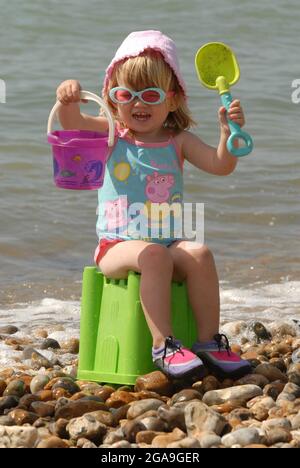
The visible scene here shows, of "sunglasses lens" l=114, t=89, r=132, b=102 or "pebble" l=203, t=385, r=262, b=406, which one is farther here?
"sunglasses lens" l=114, t=89, r=132, b=102

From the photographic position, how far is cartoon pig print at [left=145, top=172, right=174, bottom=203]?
449 cm

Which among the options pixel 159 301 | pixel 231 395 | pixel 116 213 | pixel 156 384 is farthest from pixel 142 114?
pixel 231 395

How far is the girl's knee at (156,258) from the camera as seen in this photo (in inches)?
168

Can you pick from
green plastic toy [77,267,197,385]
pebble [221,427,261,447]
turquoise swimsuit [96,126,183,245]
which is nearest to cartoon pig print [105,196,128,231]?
turquoise swimsuit [96,126,183,245]

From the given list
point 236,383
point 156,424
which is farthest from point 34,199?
point 156,424

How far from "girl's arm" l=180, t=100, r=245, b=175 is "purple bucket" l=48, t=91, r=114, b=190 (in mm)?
412

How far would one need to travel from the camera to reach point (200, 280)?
14.2 feet

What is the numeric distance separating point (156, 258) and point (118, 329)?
1.09 ft

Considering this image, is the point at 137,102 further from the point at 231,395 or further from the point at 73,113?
the point at 231,395

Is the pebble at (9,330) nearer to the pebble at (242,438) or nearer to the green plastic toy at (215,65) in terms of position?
the green plastic toy at (215,65)

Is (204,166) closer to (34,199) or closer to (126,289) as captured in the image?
(126,289)

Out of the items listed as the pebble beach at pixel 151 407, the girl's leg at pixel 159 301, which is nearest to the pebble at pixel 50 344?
the pebble beach at pixel 151 407

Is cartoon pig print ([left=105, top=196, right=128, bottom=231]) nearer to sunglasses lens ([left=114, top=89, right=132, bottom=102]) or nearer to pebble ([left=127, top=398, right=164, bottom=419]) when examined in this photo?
sunglasses lens ([left=114, top=89, right=132, bottom=102])

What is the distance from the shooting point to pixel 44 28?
12.7m
